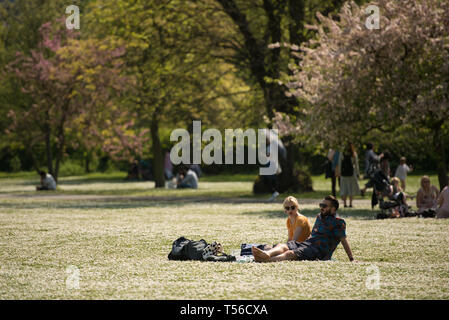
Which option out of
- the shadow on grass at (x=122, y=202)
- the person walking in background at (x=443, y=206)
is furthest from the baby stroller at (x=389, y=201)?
the shadow on grass at (x=122, y=202)

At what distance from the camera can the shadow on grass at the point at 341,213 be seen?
18661 millimetres

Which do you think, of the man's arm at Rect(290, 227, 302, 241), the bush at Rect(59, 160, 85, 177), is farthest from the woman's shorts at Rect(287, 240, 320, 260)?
the bush at Rect(59, 160, 85, 177)

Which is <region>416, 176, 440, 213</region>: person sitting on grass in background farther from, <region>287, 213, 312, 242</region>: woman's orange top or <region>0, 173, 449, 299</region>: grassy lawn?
<region>287, 213, 312, 242</region>: woman's orange top

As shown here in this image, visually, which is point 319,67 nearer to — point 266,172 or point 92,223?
point 266,172

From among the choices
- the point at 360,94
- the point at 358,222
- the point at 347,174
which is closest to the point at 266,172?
the point at 347,174

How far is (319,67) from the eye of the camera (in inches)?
838

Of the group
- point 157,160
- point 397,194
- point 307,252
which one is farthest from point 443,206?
point 157,160

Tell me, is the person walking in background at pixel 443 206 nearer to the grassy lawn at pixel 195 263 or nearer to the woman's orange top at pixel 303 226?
the grassy lawn at pixel 195 263

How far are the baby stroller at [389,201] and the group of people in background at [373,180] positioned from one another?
1.0 inches

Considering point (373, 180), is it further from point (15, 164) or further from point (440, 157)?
point (15, 164)

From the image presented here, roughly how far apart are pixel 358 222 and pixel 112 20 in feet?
52.6

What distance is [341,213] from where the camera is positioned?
19750mm

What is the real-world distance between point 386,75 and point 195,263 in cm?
1116
